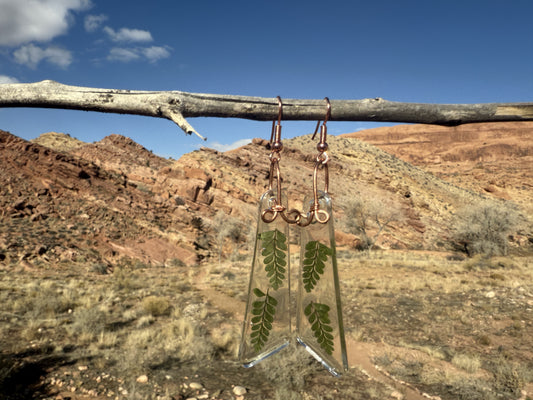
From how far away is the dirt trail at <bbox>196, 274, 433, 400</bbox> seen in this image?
651 cm

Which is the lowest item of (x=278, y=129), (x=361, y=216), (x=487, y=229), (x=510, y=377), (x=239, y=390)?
(x=510, y=377)

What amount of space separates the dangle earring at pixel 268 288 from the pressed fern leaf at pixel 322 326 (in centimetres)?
12

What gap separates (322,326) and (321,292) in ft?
0.46

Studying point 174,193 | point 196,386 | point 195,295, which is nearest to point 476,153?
point 174,193

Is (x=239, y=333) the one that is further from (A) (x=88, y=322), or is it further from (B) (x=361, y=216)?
(B) (x=361, y=216)

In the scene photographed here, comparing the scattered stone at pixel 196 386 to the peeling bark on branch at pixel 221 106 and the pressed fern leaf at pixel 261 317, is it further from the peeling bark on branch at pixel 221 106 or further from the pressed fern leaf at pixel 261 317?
the peeling bark on branch at pixel 221 106

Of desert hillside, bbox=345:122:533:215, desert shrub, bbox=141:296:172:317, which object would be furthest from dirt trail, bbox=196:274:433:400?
desert hillside, bbox=345:122:533:215

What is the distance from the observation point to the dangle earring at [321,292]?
1.38 meters

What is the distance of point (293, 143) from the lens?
53.2 meters

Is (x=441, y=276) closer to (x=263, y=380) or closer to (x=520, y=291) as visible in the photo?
(x=520, y=291)

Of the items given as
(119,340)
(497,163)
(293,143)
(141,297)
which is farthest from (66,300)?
(497,163)

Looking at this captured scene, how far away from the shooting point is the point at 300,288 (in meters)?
1.42

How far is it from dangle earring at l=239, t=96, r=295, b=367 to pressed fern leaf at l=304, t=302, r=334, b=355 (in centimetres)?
12

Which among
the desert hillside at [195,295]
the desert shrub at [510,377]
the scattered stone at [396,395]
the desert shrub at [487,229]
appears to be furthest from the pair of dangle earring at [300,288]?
the desert shrub at [487,229]
